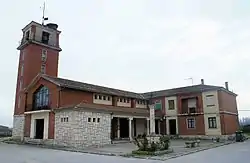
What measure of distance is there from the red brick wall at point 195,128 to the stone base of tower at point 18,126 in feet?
63.8

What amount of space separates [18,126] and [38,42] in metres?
10.5

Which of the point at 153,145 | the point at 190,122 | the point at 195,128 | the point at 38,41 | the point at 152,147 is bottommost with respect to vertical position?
the point at 152,147

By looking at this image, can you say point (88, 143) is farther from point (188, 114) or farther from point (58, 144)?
point (188, 114)

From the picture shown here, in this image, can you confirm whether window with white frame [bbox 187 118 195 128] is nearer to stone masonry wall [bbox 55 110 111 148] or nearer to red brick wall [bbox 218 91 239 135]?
red brick wall [bbox 218 91 239 135]

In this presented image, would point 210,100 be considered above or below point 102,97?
below

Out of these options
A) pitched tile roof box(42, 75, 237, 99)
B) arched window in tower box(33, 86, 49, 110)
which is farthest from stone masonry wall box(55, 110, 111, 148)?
pitched tile roof box(42, 75, 237, 99)

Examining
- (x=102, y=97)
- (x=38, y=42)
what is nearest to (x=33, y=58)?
(x=38, y=42)

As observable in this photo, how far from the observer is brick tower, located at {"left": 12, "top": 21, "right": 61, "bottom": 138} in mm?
28922

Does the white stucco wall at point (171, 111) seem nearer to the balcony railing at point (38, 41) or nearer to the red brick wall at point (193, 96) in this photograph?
the red brick wall at point (193, 96)

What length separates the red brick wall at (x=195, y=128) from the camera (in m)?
29.3

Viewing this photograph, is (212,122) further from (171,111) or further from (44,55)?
(44,55)

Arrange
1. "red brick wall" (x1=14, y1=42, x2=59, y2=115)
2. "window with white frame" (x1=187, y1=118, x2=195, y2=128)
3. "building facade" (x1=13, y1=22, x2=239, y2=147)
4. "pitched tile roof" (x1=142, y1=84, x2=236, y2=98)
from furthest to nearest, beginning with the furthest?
"window with white frame" (x1=187, y1=118, x2=195, y2=128) → "pitched tile roof" (x1=142, y1=84, x2=236, y2=98) → "red brick wall" (x1=14, y1=42, x2=59, y2=115) → "building facade" (x1=13, y1=22, x2=239, y2=147)

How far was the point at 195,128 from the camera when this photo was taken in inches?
1176

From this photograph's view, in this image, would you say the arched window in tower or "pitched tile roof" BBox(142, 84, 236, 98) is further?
"pitched tile roof" BBox(142, 84, 236, 98)
